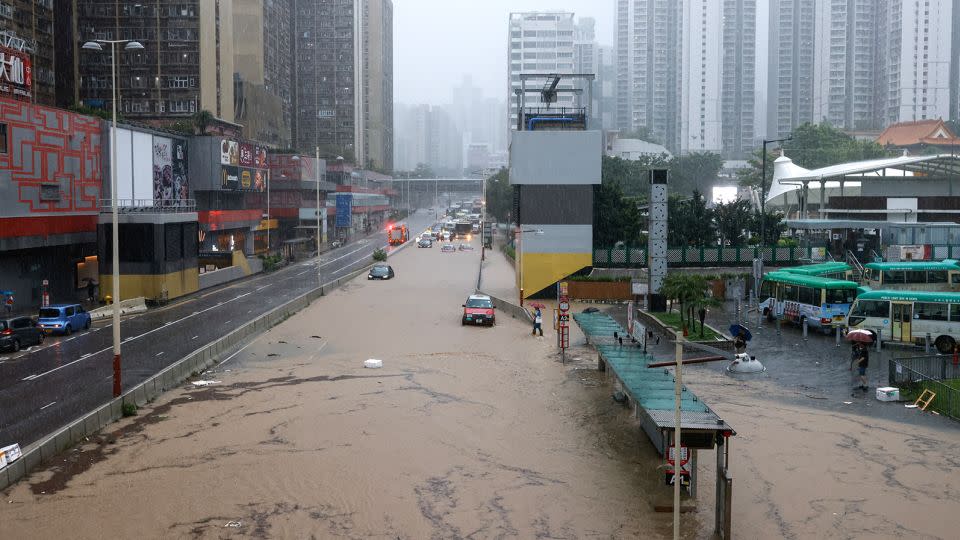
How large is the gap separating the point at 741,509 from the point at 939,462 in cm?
601

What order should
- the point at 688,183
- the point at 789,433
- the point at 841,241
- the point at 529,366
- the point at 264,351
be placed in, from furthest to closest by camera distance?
the point at 688,183
the point at 841,241
the point at 264,351
the point at 529,366
the point at 789,433

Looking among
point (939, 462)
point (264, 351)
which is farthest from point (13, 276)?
point (939, 462)

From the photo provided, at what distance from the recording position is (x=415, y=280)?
66.9m

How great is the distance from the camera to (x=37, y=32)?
76.3 meters

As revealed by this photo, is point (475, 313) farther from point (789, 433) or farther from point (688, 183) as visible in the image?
point (688, 183)

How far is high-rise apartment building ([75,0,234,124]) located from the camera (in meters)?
93.5

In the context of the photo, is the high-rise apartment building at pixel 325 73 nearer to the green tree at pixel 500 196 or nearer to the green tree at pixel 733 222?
the green tree at pixel 500 196

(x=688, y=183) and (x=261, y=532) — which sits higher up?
(x=688, y=183)

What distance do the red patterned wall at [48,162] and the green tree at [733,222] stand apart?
40466 millimetres

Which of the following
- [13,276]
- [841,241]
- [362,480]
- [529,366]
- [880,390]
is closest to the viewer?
[362,480]

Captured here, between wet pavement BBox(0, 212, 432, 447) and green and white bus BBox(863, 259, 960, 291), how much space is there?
3119cm

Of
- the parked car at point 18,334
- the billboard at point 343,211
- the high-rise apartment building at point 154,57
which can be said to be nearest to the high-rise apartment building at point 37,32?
the high-rise apartment building at point 154,57

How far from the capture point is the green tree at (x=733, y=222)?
62.7 m

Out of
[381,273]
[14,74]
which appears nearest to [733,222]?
[381,273]
